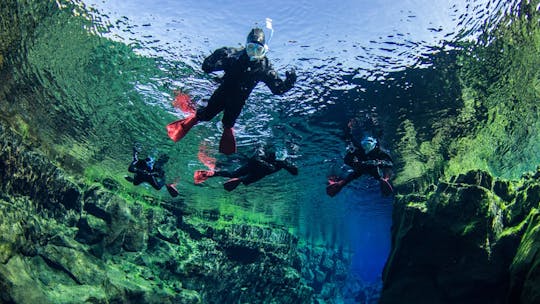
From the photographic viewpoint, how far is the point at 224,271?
68.7 feet

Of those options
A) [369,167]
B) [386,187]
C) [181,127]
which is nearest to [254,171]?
[181,127]

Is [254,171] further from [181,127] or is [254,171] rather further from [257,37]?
[257,37]

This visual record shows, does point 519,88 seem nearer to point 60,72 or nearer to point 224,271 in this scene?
point 60,72

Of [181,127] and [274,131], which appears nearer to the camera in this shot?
[181,127]

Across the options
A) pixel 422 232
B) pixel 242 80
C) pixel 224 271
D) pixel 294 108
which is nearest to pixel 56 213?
pixel 224 271

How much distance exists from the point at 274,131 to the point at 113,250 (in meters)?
11.7

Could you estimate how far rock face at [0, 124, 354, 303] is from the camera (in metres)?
12.1

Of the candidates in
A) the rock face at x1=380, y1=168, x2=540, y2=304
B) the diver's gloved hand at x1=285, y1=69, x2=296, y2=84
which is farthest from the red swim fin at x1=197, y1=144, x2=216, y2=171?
the diver's gloved hand at x1=285, y1=69, x2=296, y2=84

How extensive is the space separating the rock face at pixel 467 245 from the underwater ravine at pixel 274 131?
42mm

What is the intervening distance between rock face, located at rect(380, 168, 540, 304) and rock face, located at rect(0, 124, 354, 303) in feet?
38.3

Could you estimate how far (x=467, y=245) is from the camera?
8.55 metres

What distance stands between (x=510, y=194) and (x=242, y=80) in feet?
33.1

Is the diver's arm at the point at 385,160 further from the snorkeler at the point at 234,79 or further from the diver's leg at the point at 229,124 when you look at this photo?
the diver's leg at the point at 229,124

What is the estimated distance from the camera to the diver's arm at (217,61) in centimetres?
607
